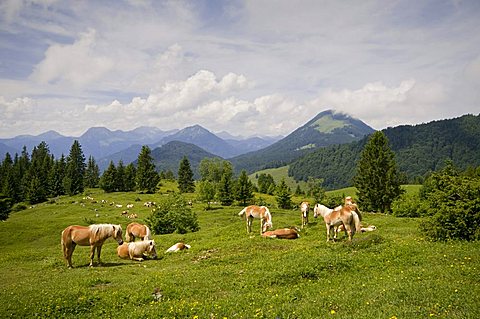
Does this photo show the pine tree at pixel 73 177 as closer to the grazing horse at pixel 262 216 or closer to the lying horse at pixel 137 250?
the lying horse at pixel 137 250

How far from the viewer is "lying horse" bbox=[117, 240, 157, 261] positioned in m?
20.3

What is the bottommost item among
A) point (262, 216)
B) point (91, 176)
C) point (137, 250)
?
point (137, 250)

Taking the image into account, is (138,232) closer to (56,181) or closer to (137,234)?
(137,234)

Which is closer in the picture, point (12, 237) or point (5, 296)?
point (5, 296)

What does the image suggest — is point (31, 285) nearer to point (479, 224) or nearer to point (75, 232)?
point (75, 232)

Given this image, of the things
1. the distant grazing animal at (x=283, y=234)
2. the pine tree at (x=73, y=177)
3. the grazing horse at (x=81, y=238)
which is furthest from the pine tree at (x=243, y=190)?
the grazing horse at (x=81, y=238)

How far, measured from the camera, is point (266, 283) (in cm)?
1264

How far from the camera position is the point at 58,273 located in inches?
653

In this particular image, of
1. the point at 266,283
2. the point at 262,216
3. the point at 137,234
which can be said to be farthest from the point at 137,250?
the point at 266,283

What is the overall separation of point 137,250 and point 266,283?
35.6 feet

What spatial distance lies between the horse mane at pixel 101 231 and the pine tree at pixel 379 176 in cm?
5042

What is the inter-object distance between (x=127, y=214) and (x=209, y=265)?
159ft

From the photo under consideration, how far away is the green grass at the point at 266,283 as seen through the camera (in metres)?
9.30

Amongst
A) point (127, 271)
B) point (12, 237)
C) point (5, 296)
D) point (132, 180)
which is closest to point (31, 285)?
point (5, 296)
